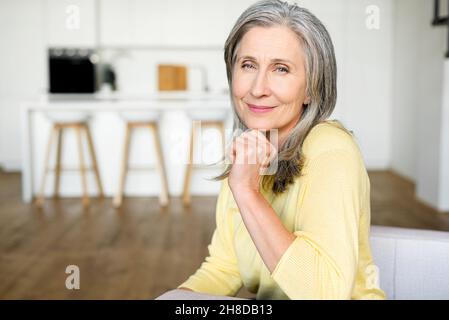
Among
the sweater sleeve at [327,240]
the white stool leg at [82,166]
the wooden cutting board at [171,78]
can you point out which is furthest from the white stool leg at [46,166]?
the sweater sleeve at [327,240]

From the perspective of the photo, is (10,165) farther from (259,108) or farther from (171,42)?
(259,108)

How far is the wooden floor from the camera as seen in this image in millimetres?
2742

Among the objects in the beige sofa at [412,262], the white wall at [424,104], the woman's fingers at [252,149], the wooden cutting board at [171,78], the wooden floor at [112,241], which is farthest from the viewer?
the wooden cutting board at [171,78]

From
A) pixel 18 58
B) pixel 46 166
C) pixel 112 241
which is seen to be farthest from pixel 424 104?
pixel 18 58

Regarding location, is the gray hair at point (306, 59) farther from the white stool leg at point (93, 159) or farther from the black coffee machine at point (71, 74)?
the black coffee machine at point (71, 74)

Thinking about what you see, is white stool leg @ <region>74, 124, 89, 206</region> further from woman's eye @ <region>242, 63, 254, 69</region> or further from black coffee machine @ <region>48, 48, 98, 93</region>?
woman's eye @ <region>242, 63, 254, 69</region>

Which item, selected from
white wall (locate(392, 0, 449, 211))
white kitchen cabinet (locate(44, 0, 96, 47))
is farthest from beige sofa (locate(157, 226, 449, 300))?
white kitchen cabinet (locate(44, 0, 96, 47))

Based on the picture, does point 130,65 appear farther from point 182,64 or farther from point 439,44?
point 439,44

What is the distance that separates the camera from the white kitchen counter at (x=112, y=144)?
191 inches

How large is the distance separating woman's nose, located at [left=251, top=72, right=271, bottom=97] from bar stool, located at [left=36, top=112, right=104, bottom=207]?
4102mm

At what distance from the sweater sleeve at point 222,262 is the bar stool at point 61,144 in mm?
3782

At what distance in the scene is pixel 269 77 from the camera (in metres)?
0.80

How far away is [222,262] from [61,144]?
416 cm
